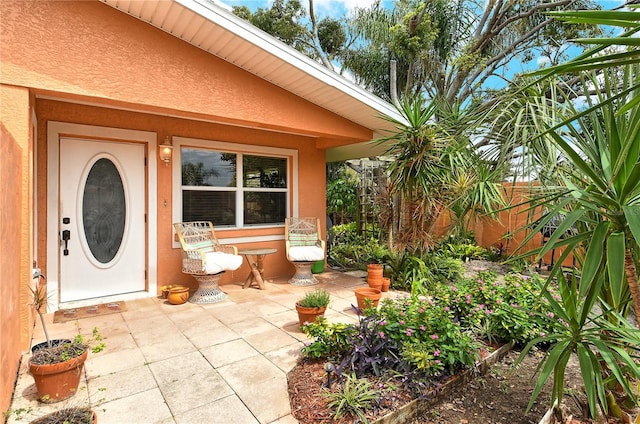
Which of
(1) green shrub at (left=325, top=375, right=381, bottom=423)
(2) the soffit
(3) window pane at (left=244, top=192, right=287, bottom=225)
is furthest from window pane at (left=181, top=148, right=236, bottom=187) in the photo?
(1) green shrub at (left=325, top=375, right=381, bottom=423)

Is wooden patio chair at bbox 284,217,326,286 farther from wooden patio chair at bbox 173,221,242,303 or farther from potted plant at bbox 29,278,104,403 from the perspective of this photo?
potted plant at bbox 29,278,104,403

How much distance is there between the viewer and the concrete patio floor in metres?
2.45

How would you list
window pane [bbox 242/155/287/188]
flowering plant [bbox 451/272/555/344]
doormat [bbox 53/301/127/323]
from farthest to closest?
window pane [bbox 242/155/287/188], doormat [bbox 53/301/127/323], flowering plant [bbox 451/272/555/344]

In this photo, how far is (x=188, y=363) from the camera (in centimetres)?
316

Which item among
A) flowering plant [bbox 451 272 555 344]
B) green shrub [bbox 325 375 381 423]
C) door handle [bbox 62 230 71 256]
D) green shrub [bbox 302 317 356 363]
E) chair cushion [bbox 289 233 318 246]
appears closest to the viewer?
green shrub [bbox 325 375 381 423]

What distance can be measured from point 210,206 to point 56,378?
3.82 metres

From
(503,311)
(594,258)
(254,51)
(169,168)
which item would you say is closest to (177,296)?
(169,168)

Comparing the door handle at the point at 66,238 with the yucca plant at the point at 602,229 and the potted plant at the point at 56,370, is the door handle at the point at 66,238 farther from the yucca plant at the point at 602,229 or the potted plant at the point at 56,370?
the yucca plant at the point at 602,229

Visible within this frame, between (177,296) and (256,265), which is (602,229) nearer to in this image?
(177,296)

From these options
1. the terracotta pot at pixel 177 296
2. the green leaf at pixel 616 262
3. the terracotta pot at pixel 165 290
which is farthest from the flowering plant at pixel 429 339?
the terracotta pot at pixel 165 290

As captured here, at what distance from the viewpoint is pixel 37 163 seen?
4477 millimetres

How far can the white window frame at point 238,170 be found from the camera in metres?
5.59

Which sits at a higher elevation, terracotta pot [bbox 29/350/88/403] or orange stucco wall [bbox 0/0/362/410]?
orange stucco wall [bbox 0/0/362/410]

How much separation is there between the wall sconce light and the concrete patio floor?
2.24m
